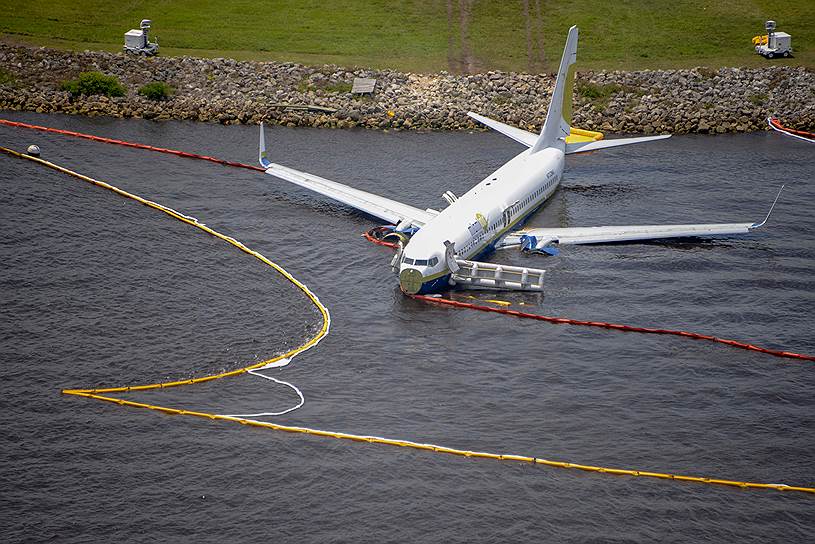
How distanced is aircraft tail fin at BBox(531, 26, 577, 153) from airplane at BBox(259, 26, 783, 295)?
0.41ft

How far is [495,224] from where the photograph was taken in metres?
113

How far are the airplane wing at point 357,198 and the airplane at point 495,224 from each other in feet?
0.37

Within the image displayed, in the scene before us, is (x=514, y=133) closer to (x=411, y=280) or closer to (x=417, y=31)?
(x=411, y=280)

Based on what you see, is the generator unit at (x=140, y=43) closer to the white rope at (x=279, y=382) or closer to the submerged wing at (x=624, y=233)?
the submerged wing at (x=624, y=233)

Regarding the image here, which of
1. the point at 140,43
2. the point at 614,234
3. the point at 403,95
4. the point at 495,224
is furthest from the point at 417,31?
the point at 495,224

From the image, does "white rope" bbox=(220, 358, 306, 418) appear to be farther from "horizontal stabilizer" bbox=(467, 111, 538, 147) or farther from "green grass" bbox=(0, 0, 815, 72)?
"green grass" bbox=(0, 0, 815, 72)

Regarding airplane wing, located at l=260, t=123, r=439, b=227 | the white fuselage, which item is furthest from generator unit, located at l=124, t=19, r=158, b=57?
the white fuselage

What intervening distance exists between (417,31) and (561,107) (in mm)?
62941

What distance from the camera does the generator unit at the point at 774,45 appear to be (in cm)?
18175

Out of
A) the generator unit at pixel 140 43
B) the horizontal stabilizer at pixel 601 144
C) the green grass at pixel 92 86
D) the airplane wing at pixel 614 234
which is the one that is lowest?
the airplane wing at pixel 614 234

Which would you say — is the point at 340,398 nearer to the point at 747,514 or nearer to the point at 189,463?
the point at 189,463

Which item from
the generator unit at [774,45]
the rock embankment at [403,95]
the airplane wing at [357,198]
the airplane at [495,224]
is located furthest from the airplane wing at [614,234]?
the generator unit at [774,45]

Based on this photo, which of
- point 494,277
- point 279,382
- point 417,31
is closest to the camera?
point 279,382

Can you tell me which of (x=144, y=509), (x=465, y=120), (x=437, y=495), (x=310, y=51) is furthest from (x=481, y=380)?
(x=310, y=51)
